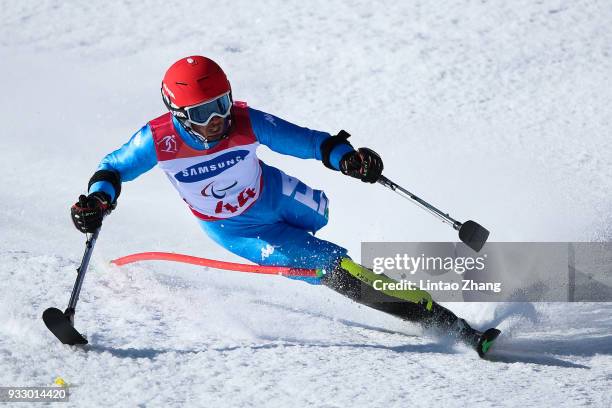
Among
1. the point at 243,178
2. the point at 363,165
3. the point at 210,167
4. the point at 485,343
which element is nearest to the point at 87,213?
the point at 210,167

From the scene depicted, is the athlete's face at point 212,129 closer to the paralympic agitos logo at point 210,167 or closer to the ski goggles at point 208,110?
the ski goggles at point 208,110

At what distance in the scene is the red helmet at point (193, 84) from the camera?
15.8 ft

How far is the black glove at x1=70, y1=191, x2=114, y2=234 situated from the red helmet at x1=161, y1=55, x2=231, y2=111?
0.75m

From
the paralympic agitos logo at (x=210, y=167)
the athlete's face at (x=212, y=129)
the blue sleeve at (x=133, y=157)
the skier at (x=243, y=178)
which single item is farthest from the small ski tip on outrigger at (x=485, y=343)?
the blue sleeve at (x=133, y=157)

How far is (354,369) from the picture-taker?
4.32 meters

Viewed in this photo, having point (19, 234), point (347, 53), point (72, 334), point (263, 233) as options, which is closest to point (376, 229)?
point (263, 233)

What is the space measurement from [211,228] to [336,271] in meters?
1.06

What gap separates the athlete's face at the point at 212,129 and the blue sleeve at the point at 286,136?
0.95ft

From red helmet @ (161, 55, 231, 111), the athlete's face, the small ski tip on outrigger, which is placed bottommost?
the small ski tip on outrigger

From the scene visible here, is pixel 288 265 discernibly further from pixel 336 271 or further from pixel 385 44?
pixel 385 44

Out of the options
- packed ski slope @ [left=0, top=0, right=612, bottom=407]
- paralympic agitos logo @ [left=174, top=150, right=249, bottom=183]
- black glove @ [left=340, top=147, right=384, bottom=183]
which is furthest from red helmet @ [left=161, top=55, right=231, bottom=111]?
packed ski slope @ [left=0, top=0, right=612, bottom=407]

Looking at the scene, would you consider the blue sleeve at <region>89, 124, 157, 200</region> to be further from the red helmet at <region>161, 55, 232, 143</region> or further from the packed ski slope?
the packed ski slope

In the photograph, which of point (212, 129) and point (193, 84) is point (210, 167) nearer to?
point (212, 129)

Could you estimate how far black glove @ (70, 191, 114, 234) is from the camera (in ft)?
15.2
